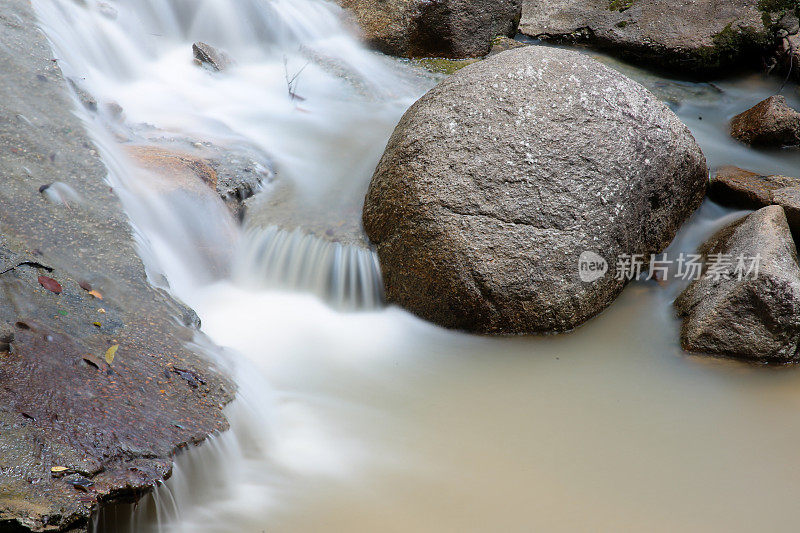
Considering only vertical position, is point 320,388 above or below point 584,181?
below

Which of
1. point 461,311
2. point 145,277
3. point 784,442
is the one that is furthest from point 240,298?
point 784,442

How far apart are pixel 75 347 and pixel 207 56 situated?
453 centimetres

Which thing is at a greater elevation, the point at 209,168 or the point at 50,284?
the point at 50,284

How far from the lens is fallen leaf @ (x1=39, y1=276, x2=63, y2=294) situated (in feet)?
8.90

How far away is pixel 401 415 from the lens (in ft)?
10.7

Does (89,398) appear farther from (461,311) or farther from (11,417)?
(461,311)

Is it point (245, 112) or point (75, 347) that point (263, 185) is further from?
point (75, 347)

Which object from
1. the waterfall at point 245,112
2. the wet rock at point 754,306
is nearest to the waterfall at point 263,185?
the waterfall at point 245,112

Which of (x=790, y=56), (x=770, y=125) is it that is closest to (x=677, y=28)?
(x=790, y=56)

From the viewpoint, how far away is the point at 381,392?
3.46 m

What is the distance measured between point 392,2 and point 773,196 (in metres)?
4.42

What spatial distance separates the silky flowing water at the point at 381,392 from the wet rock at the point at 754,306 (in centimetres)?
11

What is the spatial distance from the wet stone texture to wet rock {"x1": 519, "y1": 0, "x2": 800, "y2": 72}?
5797 millimetres

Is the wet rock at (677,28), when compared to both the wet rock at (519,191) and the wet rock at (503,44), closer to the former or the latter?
the wet rock at (503,44)
